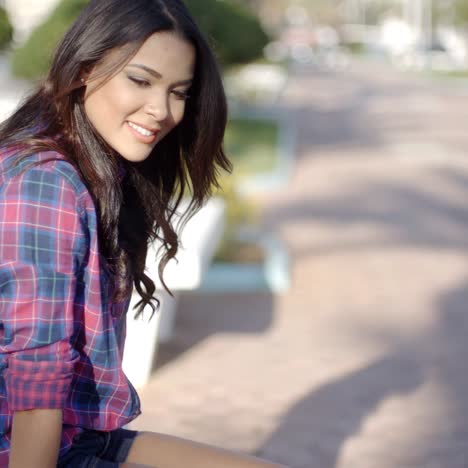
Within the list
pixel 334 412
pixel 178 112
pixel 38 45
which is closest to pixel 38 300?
pixel 178 112

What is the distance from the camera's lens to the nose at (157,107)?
1929 mm

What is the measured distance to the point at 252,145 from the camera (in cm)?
1528

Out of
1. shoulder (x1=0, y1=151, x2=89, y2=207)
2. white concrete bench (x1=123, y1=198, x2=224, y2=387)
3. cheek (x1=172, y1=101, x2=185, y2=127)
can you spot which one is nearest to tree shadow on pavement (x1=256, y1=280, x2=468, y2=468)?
white concrete bench (x1=123, y1=198, x2=224, y2=387)

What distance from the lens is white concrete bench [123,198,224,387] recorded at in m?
4.29

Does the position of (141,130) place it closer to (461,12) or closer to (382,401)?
(382,401)

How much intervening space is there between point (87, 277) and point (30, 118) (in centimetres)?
38

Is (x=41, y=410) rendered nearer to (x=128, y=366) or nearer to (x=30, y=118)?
(x=30, y=118)

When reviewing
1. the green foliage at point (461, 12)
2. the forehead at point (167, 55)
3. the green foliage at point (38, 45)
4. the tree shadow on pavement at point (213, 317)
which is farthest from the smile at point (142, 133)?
the green foliage at point (461, 12)

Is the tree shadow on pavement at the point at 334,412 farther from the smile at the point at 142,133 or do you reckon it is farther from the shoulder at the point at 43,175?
the shoulder at the point at 43,175

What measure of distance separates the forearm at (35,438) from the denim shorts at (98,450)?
0.20 metres

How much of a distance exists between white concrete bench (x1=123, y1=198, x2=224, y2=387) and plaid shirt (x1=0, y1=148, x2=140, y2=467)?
2.22 meters

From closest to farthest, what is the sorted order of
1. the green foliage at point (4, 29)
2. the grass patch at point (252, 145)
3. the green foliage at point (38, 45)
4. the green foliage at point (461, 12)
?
1. the green foliage at point (4, 29)
2. the green foliage at point (38, 45)
3. the grass patch at point (252, 145)
4. the green foliage at point (461, 12)

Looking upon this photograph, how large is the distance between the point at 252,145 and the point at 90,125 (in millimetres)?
13414

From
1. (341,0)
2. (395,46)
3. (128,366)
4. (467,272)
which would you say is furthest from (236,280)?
(341,0)
